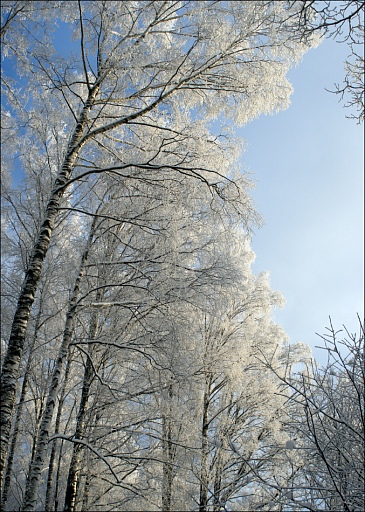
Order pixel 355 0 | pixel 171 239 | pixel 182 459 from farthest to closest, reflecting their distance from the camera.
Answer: pixel 182 459, pixel 171 239, pixel 355 0

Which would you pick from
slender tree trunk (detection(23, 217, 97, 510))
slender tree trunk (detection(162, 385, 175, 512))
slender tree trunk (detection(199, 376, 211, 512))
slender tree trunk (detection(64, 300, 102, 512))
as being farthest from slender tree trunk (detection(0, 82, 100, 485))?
slender tree trunk (detection(199, 376, 211, 512))

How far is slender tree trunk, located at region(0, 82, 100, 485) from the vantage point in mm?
4211

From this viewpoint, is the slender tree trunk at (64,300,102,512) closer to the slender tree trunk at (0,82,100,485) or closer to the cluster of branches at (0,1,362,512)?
the cluster of branches at (0,1,362,512)

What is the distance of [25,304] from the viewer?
4672mm

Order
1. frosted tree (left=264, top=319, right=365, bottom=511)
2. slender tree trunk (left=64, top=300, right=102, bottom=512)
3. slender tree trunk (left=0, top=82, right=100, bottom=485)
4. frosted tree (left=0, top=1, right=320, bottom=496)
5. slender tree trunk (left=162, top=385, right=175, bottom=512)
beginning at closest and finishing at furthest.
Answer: frosted tree (left=264, top=319, right=365, bottom=511) → slender tree trunk (left=0, top=82, right=100, bottom=485) → frosted tree (left=0, top=1, right=320, bottom=496) → slender tree trunk (left=64, top=300, right=102, bottom=512) → slender tree trunk (left=162, top=385, right=175, bottom=512)

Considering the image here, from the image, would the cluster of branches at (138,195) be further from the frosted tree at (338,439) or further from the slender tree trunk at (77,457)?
the frosted tree at (338,439)

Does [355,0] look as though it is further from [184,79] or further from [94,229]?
[94,229]

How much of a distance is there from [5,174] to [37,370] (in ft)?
14.5

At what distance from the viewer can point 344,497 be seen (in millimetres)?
2924

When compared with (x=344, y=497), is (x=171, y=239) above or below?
above

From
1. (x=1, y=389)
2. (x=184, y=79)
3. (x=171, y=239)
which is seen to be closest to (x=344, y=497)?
(x=1, y=389)

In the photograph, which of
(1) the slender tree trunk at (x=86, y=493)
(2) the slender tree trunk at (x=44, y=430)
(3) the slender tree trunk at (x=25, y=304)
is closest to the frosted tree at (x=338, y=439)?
(3) the slender tree trunk at (x=25, y=304)

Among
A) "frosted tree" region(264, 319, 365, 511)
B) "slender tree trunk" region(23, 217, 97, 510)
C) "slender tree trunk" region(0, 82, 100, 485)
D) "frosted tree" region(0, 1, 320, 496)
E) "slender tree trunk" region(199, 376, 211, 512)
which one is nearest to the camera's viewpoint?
"frosted tree" region(264, 319, 365, 511)

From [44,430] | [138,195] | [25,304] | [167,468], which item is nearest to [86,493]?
[167,468]
